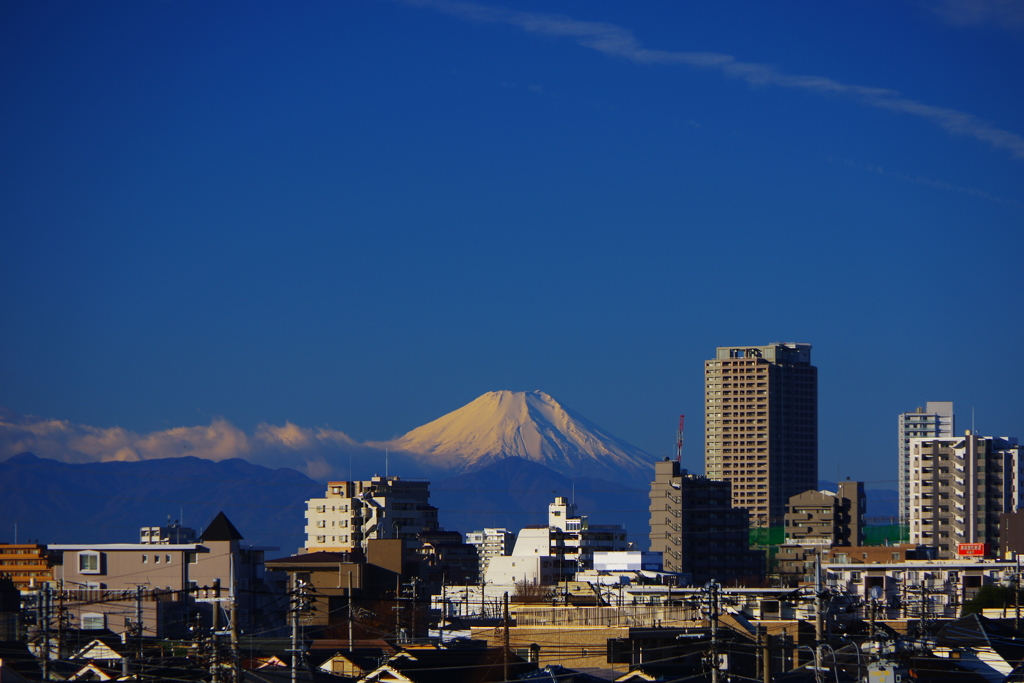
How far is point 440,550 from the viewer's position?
354 feet

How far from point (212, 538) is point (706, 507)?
239 feet

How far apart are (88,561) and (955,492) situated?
289ft

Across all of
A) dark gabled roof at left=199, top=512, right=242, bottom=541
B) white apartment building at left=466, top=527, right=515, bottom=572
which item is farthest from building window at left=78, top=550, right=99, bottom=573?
white apartment building at left=466, top=527, right=515, bottom=572

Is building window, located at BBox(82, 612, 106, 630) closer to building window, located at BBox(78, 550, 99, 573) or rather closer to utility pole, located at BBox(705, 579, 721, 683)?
building window, located at BBox(78, 550, 99, 573)

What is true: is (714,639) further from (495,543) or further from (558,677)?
(495,543)

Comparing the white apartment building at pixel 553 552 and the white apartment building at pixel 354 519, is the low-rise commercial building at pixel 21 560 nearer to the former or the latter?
the white apartment building at pixel 354 519

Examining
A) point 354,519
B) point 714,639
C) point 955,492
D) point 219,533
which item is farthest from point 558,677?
point 955,492

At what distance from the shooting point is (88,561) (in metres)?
54.0

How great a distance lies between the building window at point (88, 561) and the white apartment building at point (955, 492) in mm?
83757

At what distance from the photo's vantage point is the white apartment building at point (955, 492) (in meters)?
119

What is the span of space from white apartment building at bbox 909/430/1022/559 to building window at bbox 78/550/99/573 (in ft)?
275

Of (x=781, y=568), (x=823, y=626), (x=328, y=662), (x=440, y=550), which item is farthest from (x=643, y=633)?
(x=781, y=568)

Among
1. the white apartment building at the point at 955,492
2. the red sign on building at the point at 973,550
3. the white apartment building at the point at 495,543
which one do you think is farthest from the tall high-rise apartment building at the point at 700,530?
the red sign on building at the point at 973,550

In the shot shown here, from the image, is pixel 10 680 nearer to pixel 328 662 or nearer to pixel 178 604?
pixel 328 662
